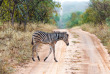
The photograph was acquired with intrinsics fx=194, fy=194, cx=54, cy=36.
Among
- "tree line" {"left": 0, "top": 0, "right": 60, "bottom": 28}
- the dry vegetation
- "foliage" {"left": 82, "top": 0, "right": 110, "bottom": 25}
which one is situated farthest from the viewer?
"foliage" {"left": 82, "top": 0, "right": 110, "bottom": 25}

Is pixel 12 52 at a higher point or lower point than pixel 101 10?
lower

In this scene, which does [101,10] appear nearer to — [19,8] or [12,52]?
[19,8]

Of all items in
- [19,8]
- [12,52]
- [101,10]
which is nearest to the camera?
[12,52]

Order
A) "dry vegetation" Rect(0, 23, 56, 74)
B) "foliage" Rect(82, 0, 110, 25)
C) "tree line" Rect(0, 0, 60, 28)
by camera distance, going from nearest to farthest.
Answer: "dry vegetation" Rect(0, 23, 56, 74), "tree line" Rect(0, 0, 60, 28), "foliage" Rect(82, 0, 110, 25)

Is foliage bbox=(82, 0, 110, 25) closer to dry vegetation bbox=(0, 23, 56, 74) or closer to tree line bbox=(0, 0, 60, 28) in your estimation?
tree line bbox=(0, 0, 60, 28)

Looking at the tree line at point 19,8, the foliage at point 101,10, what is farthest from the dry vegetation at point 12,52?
the foliage at point 101,10

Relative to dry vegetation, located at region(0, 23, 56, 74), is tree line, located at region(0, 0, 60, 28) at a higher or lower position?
higher

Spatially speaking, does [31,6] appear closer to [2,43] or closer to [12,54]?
[2,43]

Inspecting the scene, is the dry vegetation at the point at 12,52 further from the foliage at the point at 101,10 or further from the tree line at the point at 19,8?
the foliage at the point at 101,10

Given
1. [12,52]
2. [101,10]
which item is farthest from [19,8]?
[101,10]

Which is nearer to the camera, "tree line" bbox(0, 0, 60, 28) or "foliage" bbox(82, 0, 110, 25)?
"tree line" bbox(0, 0, 60, 28)

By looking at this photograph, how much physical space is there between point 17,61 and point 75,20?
244ft

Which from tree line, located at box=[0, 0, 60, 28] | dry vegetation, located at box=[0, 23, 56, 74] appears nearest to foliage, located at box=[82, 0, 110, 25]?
tree line, located at box=[0, 0, 60, 28]

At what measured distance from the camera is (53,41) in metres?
11.2
